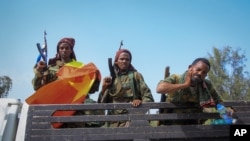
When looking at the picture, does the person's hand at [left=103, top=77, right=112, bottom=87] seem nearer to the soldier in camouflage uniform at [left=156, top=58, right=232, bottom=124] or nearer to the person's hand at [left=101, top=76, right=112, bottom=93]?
the person's hand at [left=101, top=76, right=112, bottom=93]

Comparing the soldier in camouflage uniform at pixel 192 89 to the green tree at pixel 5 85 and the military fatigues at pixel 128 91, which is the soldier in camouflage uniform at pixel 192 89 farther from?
the green tree at pixel 5 85

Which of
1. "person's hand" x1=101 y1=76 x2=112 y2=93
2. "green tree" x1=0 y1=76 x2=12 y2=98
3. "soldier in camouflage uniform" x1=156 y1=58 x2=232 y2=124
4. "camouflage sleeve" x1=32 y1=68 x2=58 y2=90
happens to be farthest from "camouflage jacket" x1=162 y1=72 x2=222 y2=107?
"green tree" x1=0 y1=76 x2=12 y2=98

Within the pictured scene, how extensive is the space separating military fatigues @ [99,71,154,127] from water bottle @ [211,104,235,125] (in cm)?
95

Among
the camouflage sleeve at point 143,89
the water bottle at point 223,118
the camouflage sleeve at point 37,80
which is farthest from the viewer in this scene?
the camouflage sleeve at point 143,89

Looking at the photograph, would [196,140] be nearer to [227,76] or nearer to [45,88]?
[45,88]

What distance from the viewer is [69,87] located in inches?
118

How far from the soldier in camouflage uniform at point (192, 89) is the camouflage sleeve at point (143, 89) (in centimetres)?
50

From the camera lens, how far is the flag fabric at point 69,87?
9.20ft

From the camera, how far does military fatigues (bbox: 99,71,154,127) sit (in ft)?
11.2

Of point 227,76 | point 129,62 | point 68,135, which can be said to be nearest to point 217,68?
point 227,76

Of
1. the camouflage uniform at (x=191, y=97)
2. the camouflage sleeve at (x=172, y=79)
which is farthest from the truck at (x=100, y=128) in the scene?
the camouflage sleeve at (x=172, y=79)

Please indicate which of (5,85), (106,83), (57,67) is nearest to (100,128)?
(106,83)

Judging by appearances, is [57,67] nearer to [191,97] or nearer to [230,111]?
[191,97]

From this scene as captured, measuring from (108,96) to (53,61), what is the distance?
1.00 meters
